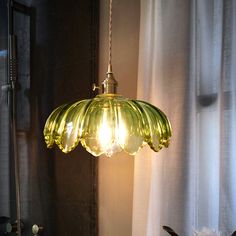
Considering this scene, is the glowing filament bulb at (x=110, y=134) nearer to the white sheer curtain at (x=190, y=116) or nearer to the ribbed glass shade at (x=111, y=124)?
the ribbed glass shade at (x=111, y=124)

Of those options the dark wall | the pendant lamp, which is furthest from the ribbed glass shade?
the dark wall

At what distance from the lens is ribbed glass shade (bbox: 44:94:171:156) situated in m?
0.80

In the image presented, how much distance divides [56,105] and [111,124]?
963 millimetres

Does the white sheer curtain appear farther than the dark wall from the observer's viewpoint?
No

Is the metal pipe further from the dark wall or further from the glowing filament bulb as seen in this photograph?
the glowing filament bulb

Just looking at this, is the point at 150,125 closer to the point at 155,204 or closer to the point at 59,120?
the point at 59,120

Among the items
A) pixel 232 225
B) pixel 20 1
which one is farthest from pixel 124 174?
pixel 20 1

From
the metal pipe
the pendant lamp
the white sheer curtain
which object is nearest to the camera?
the pendant lamp

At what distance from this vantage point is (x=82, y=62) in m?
1.77

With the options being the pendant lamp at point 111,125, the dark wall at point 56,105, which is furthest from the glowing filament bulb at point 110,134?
the dark wall at point 56,105

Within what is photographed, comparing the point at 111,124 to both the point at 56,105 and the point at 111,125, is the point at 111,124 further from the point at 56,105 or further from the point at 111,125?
the point at 56,105

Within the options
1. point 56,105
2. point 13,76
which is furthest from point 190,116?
point 13,76

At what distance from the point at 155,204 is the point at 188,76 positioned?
58cm

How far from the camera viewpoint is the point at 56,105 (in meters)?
1.74
